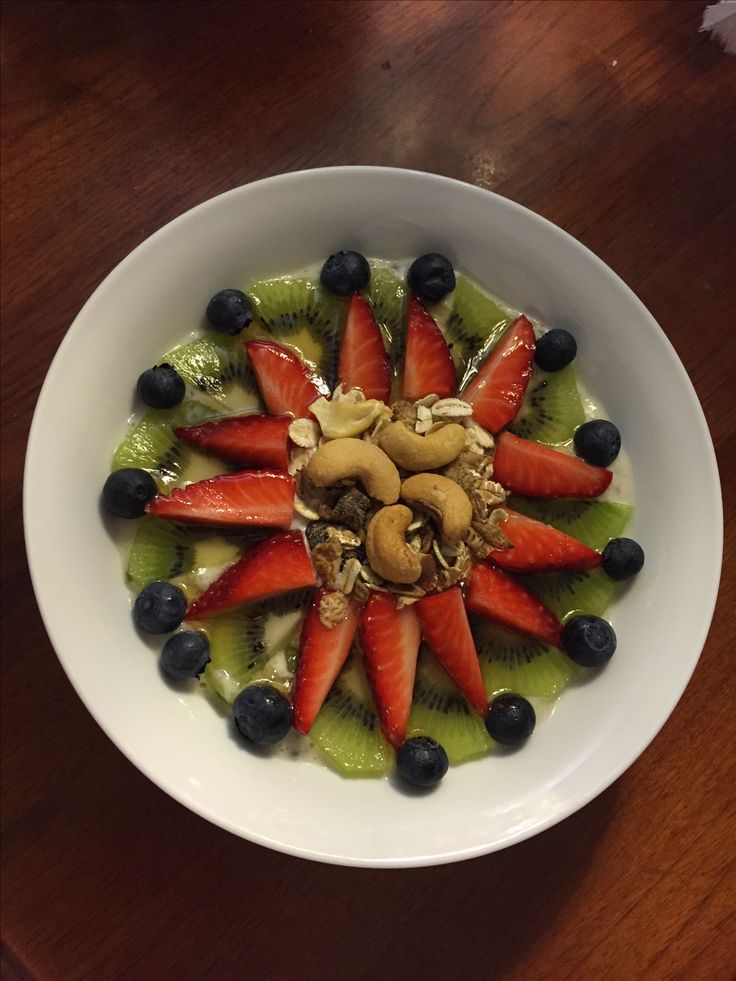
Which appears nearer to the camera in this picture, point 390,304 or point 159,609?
point 159,609

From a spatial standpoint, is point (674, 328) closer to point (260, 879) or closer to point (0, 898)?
point (260, 879)

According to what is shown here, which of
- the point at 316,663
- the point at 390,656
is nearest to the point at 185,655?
the point at 316,663

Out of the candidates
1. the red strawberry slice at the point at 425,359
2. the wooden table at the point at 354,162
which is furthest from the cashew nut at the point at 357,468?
the wooden table at the point at 354,162

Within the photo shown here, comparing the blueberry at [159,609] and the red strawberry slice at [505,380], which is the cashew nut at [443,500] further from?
the blueberry at [159,609]

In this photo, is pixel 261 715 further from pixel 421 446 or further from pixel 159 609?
pixel 421 446

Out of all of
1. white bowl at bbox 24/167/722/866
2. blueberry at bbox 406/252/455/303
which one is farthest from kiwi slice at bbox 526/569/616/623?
blueberry at bbox 406/252/455/303

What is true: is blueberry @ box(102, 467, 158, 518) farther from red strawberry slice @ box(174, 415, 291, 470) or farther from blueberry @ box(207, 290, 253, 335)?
blueberry @ box(207, 290, 253, 335)
